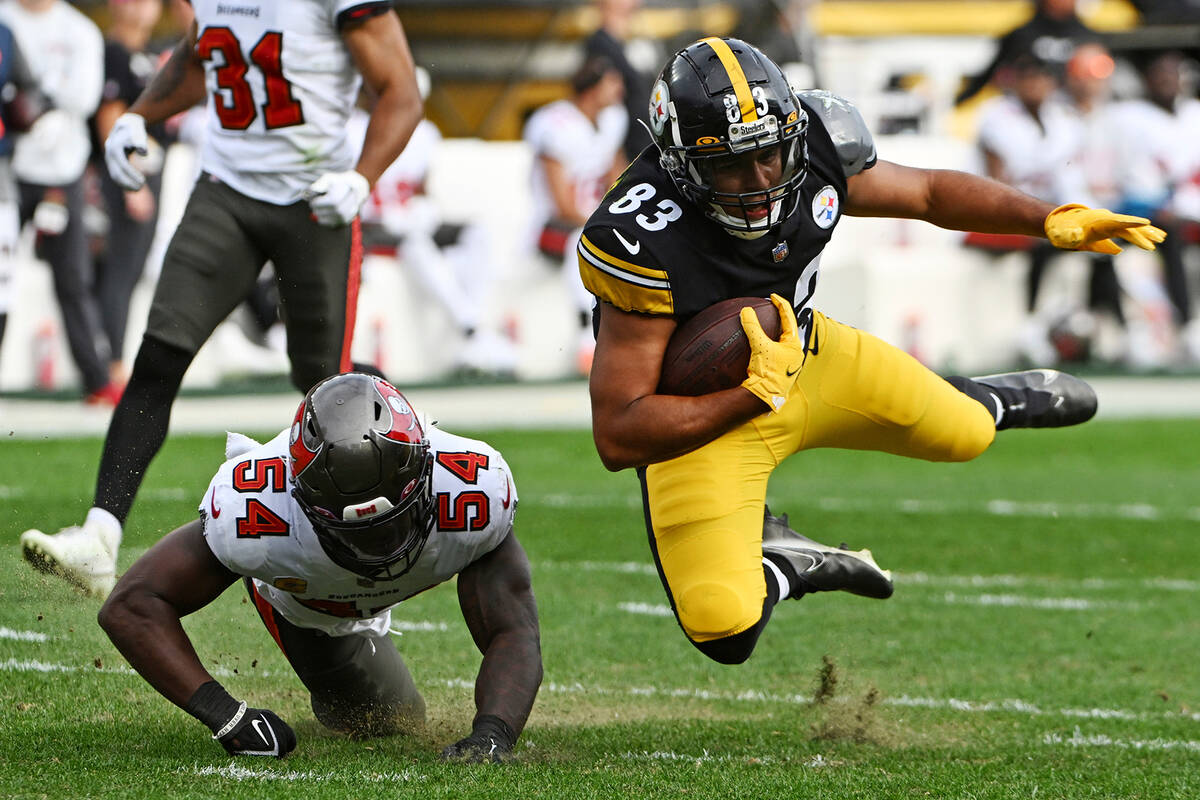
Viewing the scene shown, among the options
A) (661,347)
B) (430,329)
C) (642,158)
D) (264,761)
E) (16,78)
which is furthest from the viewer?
(430,329)

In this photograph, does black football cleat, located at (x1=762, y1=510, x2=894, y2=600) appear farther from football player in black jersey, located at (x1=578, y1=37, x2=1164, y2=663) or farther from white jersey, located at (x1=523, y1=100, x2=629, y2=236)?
white jersey, located at (x1=523, y1=100, x2=629, y2=236)

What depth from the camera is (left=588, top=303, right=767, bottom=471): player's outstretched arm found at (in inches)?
150

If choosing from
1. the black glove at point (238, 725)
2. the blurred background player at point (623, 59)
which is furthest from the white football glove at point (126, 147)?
the blurred background player at point (623, 59)

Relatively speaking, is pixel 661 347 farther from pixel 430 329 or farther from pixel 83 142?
pixel 430 329

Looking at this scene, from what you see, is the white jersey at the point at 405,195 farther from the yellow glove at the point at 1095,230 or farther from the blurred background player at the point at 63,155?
the yellow glove at the point at 1095,230

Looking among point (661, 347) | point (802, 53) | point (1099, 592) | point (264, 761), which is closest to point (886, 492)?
point (1099, 592)

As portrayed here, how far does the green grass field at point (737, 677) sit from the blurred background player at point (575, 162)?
387 centimetres

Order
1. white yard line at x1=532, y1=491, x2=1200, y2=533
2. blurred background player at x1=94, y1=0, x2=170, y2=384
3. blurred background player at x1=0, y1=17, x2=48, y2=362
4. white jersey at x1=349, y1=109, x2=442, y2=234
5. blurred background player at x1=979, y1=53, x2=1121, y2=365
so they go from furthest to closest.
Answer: blurred background player at x1=979, y1=53, x2=1121, y2=365 < white jersey at x1=349, y1=109, x2=442, y2=234 < blurred background player at x1=94, y1=0, x2=170, y2=384 < blurred background player at x1=0, y1=17, x2=48, y2=362 < white yard line at x1=532, y1=491, x2=1200, y2=533

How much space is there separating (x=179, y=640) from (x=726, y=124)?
1.65m

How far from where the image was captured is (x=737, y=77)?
3.83m

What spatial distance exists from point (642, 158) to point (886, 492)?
4.21 meters

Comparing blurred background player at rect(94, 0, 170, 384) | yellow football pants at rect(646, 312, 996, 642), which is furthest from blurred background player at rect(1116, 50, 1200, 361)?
yellow football pants at rect(646, 312, 996, 642)

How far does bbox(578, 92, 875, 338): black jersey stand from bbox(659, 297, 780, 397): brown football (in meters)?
0.05

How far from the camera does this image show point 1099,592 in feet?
19.5
